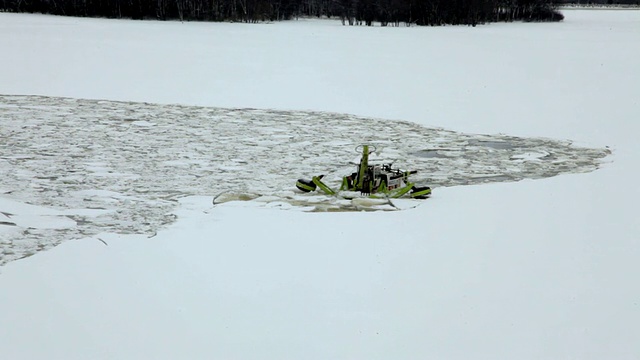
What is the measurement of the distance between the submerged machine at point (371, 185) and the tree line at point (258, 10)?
34.2 m

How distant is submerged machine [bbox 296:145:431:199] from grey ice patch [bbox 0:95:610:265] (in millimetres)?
400

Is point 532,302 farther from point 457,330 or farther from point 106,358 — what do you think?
point 106,358

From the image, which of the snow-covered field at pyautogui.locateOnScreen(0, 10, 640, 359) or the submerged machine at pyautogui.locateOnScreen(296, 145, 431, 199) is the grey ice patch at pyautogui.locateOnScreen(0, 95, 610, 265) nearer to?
the snow-covered field at pyautogui.locateOnScreen(0, 10, 640, 359)

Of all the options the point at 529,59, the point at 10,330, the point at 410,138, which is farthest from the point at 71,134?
the point at 529,59

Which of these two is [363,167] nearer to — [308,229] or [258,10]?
[308,229]

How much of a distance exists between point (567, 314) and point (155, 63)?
1621cm

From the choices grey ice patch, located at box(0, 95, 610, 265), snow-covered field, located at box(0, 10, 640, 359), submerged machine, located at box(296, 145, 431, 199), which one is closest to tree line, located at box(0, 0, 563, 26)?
snow-covered field, located at box(0, 10, 640, 359)

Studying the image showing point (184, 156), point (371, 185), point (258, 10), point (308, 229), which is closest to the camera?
point (308, 229)

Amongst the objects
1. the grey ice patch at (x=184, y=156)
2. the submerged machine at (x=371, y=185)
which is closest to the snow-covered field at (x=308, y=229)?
the grey ice patch at (x=184, y=156)

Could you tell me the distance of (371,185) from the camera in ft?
24.4

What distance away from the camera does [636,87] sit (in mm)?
16188

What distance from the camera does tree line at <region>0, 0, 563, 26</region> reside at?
135 feet

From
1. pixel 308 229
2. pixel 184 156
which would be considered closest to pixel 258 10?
pixel 184 156

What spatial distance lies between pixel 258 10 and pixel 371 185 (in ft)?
122
